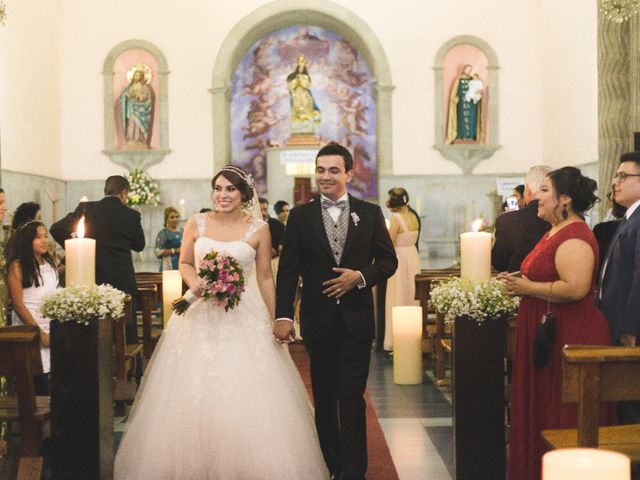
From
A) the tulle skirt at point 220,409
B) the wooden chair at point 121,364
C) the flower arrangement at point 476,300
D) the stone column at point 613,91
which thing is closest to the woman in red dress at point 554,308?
the flower arrangement at point 476,300

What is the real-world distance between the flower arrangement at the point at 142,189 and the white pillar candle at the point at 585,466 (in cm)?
1522

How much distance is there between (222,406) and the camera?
447 centimetres

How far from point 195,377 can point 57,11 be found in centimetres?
1417

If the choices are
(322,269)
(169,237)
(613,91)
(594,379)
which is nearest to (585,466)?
(594,379)

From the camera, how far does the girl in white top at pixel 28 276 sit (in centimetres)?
552

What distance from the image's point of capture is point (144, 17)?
17.2m

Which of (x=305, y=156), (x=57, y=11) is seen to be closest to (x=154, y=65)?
(x=57, y=11)

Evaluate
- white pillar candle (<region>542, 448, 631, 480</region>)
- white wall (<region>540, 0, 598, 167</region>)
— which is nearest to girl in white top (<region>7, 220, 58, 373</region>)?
white pillar candle (<region>542, 448, 631, 480</region>)

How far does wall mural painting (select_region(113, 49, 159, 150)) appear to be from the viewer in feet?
56.5

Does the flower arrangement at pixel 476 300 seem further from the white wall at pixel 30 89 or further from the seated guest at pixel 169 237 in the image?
the white wall at pixel 30 89

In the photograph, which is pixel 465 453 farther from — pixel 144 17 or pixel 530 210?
pixel 144 17

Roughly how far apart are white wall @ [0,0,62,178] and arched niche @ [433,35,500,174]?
7315 millimetres

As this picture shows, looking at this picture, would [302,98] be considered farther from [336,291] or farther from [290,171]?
[336,291]

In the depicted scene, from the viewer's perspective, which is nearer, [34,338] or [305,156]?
[34,338]
